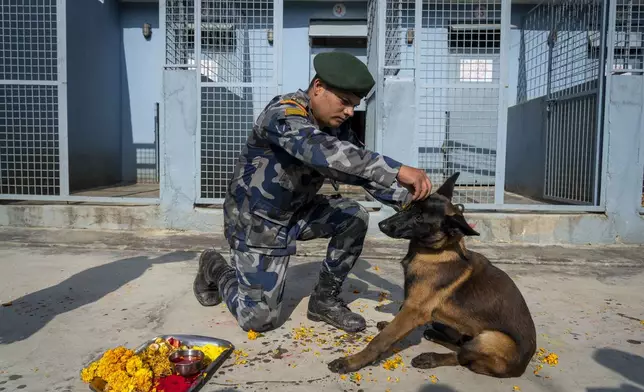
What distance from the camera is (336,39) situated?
1051 centimetres

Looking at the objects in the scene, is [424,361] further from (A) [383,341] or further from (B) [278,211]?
(B) [278,211]

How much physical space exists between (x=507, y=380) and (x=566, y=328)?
1.05m

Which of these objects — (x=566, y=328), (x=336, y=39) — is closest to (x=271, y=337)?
(x=566, y=328)

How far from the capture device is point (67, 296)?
3.66m

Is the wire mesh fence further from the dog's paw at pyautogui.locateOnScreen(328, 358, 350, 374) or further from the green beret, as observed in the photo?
the dog's paw at pyautogui.locateOnScreen(328, 358, 350, 374)

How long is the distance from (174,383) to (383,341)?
3.60 ft

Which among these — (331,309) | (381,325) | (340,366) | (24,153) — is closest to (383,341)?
(340,366)

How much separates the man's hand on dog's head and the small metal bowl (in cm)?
143

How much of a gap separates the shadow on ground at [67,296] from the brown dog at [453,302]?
6.85 ft

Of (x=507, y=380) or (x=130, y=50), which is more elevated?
(x=130, y=50)

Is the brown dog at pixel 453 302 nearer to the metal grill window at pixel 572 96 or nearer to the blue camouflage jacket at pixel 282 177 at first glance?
the blue camouflage jacket at pixel 282 177

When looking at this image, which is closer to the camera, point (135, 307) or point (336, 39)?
point (135, 307)

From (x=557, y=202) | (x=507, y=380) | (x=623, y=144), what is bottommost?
(x=507, y=380)

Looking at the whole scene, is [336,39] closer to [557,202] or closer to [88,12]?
[88,12]
